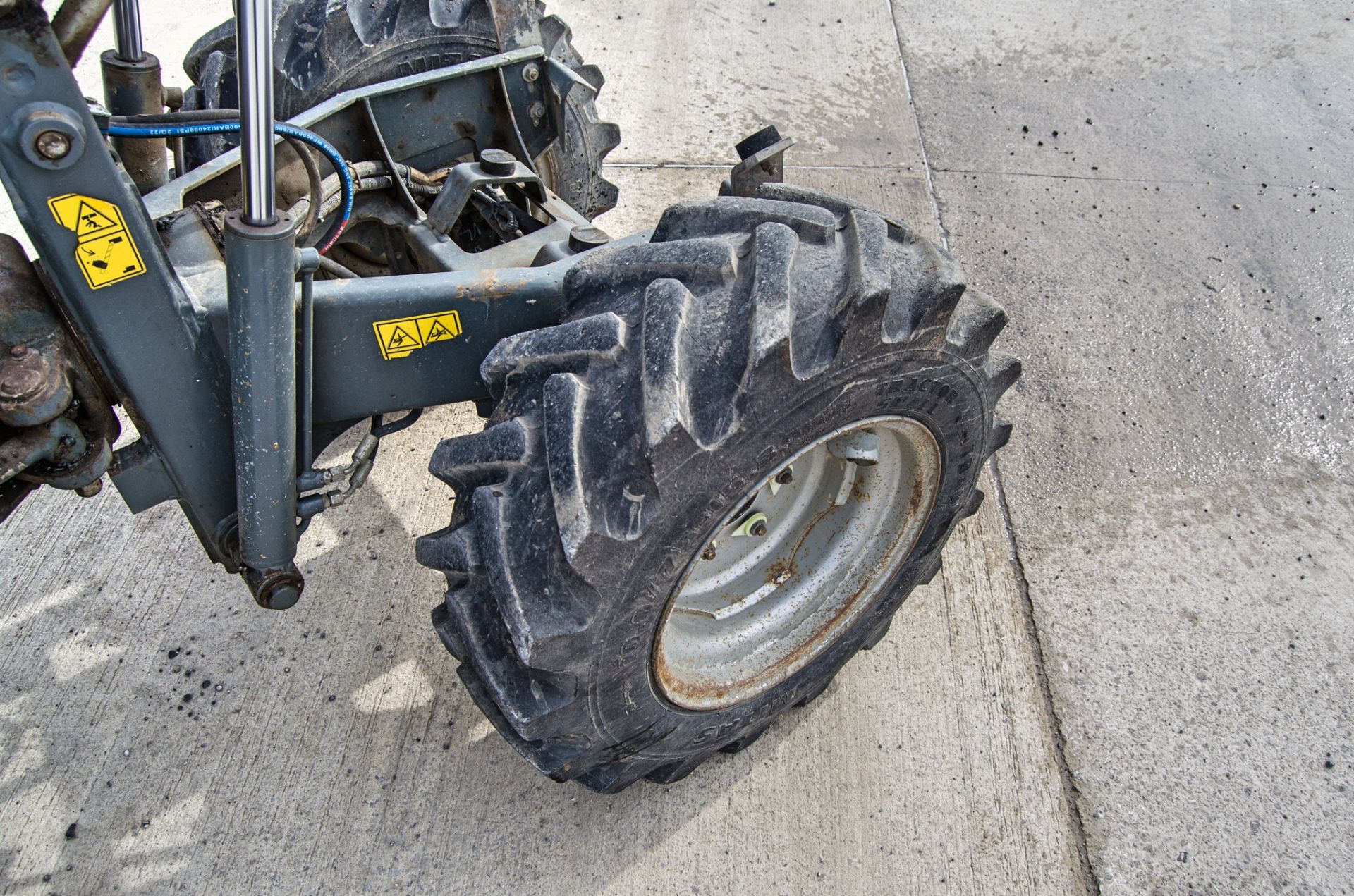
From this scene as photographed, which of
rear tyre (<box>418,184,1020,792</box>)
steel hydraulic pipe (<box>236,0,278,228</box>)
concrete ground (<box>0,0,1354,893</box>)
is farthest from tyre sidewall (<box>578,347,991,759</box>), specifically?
steel hydraulic pipe (<box>236,0,278,228</box>)

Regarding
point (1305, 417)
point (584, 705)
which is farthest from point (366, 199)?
point (1305, 417)

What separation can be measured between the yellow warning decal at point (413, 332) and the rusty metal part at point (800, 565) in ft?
2.52

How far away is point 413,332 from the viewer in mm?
1918

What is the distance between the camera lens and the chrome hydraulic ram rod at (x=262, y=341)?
1.39 m

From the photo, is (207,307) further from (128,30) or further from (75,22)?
(128,30)

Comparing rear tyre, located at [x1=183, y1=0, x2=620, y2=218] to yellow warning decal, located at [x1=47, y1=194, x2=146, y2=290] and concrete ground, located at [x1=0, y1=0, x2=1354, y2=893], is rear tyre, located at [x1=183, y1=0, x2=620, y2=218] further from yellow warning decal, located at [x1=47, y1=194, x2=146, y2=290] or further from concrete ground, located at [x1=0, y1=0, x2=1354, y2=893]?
yellow warning decal, located at [x1=47, y1=194, x2=146, y2=290]

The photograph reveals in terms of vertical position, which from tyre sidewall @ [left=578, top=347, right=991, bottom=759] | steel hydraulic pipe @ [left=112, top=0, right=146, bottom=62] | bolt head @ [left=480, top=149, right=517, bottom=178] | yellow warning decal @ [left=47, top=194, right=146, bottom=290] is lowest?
tyre sidewall @ [left=578, top=347, right=991, bottom=759]

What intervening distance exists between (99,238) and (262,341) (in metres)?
0.27

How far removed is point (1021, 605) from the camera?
290 centimetres

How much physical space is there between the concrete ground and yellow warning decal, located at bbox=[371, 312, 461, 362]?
1.07m

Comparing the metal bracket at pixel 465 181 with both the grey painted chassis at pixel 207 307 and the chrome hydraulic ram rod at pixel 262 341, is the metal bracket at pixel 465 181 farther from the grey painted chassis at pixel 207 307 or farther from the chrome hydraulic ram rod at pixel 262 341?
the chrome hydraulic ram rod at pixel 262 341

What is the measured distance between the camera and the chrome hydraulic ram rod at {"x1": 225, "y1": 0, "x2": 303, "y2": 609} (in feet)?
4.56

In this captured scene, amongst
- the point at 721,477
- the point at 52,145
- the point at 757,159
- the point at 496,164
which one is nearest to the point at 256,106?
the point at 52,145

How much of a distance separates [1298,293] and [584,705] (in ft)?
11.8
